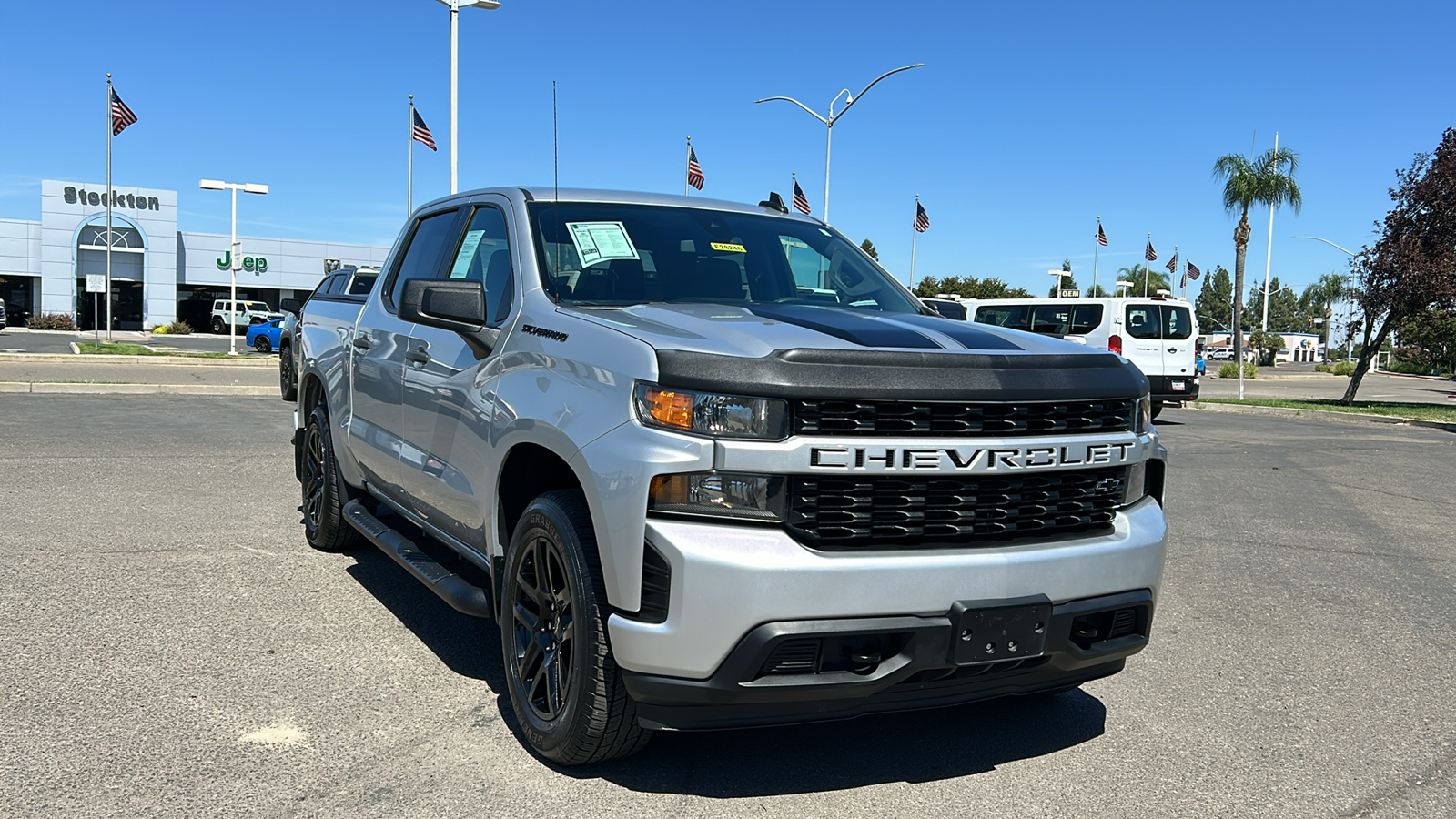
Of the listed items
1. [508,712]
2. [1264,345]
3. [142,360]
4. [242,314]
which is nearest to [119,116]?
[142,360]

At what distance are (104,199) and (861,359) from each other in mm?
58049

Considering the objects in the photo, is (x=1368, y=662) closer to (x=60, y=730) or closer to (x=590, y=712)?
(x=590, y=712)

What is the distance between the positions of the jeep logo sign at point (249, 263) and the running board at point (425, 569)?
55.0 m

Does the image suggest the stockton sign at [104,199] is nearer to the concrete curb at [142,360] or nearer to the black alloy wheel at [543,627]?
the concrete curb at [142,360]

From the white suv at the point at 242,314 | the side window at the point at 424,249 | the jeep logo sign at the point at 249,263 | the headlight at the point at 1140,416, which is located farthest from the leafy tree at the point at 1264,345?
the headlight at the point at 1140,416

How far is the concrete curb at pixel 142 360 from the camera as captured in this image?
24.3m

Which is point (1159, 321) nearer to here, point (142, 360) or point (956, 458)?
point (956, 458)

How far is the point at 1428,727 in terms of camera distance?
412 centimetres

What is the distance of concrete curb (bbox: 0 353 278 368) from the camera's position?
24278 millimetres

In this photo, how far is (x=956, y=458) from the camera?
3084mm

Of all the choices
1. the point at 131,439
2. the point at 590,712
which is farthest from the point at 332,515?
the point at 131,439

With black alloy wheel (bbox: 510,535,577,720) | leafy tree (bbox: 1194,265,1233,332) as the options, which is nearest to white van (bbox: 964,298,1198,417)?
black alloy wheel (bbox: 510,535,577,720)

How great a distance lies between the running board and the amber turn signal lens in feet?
4.34

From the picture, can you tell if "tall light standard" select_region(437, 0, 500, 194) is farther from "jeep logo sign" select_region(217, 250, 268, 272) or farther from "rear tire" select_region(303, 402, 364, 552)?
"jeep logo sign" select_region(217, 250, 268, 272)
